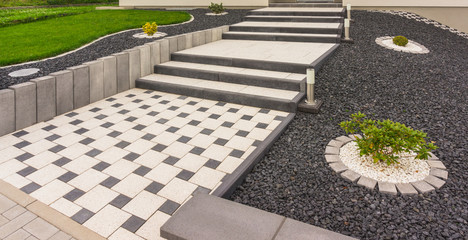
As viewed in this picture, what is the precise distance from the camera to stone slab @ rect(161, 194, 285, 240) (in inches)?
81.1

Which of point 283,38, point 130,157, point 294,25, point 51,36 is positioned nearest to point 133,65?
point 130,157

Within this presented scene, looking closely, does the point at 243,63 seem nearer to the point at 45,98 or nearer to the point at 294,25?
the point at 45,98

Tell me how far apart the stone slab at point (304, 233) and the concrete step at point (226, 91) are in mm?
2834

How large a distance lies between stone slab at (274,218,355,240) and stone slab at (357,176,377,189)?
107 cm

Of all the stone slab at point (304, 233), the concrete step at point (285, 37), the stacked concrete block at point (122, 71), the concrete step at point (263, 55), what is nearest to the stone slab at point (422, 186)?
the stone slab at point (304, 233)

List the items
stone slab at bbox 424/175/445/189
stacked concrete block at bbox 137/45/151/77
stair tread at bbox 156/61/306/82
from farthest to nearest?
stacked concrete block at bbox 137/45/151/77 < stair tread at bbox 156/61/306/82 < stone slab at bbox 424/175/445/189

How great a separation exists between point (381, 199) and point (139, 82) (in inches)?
198

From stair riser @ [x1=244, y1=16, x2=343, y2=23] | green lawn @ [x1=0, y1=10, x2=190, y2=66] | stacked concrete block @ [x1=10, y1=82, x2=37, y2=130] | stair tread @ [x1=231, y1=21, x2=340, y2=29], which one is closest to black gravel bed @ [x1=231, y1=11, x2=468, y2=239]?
stair tread @ [x1=231, y1=21, x2=340, y2=29]

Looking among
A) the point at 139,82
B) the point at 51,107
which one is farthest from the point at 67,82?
the point at 139,82

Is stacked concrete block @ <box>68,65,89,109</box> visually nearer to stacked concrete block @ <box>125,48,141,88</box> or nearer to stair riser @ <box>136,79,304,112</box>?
stacked concrete block @ <box>125,48,141,88</box>

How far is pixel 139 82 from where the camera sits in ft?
20.0

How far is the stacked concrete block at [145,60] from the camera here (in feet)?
20.4

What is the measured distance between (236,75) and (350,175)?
10.9 ft

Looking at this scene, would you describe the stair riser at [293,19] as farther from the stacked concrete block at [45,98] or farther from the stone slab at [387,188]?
the stone slab at [387,188]
